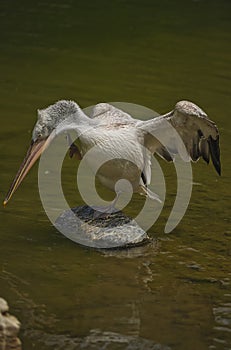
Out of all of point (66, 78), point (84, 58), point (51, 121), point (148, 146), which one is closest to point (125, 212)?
point (148, 146)

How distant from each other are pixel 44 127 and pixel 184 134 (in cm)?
124

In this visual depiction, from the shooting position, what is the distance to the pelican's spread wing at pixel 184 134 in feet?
24.5

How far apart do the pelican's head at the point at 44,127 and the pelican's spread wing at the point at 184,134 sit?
0.65 m

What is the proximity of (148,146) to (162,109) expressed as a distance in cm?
333

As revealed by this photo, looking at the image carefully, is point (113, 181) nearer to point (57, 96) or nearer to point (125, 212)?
point (125, 212)

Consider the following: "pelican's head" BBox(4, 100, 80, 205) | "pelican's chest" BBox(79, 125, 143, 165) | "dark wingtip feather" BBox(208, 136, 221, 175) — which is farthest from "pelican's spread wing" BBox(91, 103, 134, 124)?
"dark wingtip feather" BBox(208, 136, 221, 175)

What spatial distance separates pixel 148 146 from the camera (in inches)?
313

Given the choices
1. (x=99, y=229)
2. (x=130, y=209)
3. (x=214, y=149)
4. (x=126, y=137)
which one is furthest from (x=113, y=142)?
(x=130, y=209)

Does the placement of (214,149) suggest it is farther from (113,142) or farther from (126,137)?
(113,142)

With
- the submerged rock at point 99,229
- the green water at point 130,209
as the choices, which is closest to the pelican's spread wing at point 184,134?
the green water at point 130,209

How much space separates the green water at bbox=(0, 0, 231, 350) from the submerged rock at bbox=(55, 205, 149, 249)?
0.09 metres

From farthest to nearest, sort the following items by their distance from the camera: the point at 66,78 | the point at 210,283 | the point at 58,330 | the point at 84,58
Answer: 1. the point at 84,58
2. the point at 66,78
3. the point at 210,283
4. the point at 58,330

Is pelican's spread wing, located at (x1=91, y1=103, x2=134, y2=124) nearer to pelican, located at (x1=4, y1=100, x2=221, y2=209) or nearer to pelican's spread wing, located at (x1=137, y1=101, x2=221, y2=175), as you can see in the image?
pelican, located at (x1=4, y1=100, x2=221, y2=209)

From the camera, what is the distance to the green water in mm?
6145
